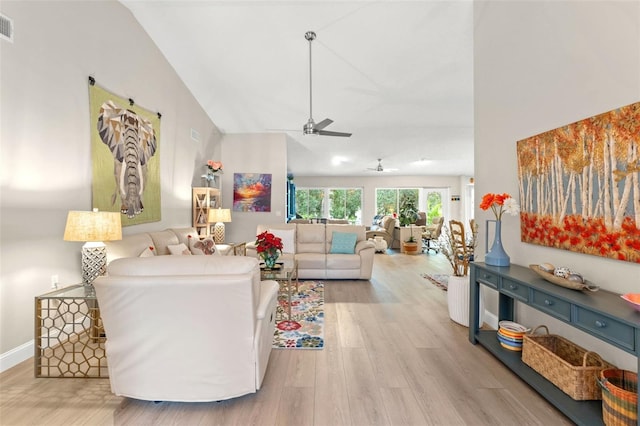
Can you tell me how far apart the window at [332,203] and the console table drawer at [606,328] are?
9576 millimetres

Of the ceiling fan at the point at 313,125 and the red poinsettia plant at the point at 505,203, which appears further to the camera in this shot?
the ceiling fan at the point at 313,125

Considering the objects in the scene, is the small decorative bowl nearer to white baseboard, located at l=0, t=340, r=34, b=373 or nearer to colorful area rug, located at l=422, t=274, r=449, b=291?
colorful area rug, located at l=422, t=274, r=449, b=291

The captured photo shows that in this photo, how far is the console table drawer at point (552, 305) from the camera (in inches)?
67.9

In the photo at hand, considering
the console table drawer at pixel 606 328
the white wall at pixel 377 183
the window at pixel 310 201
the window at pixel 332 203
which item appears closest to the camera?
the console table drawer at pixel 606 328

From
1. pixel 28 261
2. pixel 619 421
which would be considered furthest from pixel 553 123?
pixel 28 261

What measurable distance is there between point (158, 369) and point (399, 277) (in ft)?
13.7

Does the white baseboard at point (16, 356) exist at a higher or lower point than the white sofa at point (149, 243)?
lower

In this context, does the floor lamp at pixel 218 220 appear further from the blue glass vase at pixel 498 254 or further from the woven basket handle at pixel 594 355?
the woven basket handle at pixel 594 355

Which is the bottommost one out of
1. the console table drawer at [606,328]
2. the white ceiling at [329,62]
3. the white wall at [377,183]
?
the console table drawer at [606,328]

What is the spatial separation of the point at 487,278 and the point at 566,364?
2.69ft

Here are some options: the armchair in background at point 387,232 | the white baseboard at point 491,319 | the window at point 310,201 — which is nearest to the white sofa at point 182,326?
the white baseboard at point 491,319

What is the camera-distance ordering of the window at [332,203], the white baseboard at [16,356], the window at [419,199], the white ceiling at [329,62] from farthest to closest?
the window at [332,203]
the window at [419,199]
the white ceiling at [329,62]
the white baseboard at [16,356]

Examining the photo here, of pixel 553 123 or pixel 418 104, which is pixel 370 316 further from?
pixel 418 104

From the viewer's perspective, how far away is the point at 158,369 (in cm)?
169
